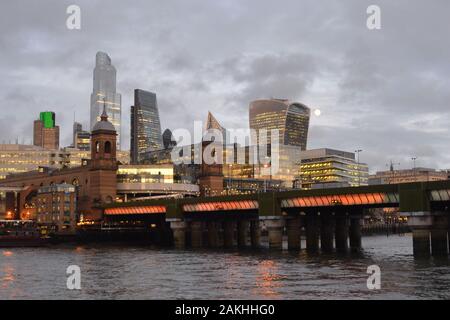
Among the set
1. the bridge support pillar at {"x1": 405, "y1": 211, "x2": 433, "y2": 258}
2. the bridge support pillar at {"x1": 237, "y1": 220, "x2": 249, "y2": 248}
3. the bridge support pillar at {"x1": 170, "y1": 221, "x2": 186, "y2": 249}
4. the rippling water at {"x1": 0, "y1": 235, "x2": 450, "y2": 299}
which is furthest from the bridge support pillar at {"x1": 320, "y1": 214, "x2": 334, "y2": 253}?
the rippling water at {"x1": 0, "y1": 235, "x2": 450, "y2": 299}

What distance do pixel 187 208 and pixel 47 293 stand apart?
93.9m

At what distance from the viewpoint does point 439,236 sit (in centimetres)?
9631

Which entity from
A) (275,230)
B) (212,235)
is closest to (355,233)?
(275,230)

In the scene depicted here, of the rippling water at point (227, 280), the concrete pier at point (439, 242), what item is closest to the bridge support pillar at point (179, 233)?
the rippling water at point (227, 280)

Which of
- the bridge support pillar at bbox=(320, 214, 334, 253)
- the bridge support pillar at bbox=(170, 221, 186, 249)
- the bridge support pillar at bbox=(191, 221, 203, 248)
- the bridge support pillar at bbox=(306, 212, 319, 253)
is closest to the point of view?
the bridge support pillar at bbox=(320, 214, 334, 253)

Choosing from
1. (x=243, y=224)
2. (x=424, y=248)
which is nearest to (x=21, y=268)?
(x=424, y=248)

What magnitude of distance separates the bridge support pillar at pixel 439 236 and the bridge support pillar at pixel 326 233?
3379cm

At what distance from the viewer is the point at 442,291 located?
55406 mm

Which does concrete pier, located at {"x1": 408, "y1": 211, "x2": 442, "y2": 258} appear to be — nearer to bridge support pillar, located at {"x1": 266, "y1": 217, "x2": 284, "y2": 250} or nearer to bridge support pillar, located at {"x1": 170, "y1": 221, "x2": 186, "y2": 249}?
bridge support pillar, located at {"x1": 266, "y1": 217, "x2": 284, "y2": 250}

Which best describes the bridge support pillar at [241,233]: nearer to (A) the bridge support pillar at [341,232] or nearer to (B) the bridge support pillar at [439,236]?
(A) the bridge support pillar at [341,232]

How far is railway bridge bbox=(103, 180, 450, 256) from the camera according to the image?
96.0 metres

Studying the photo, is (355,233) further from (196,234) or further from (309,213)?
(196,234)

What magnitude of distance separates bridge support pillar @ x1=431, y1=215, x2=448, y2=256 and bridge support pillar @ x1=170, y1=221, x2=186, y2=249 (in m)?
68.0
